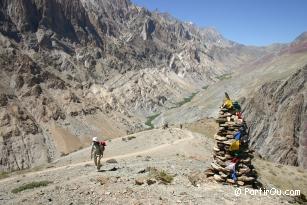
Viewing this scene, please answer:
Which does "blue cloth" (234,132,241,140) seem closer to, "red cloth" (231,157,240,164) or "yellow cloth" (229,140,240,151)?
"yellow cloth" (229,140,240,151)

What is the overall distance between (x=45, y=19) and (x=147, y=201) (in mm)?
162498

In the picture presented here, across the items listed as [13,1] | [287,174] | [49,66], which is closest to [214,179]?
[287,174]

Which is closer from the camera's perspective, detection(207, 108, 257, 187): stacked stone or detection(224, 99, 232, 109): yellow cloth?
detection(207, 108, 257, 187): stacked stone

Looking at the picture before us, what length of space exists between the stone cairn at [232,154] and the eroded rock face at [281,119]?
69.9 metres

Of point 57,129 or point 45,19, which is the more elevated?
point 45,19

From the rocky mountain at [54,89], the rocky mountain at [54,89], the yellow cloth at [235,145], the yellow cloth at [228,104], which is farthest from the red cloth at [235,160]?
the rocky mountain at [54,89]

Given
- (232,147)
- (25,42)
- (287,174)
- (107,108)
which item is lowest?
(287,174)

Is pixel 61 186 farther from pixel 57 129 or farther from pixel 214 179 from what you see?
pixel 57 129

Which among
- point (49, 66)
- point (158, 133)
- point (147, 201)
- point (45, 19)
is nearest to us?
point (147, 201)

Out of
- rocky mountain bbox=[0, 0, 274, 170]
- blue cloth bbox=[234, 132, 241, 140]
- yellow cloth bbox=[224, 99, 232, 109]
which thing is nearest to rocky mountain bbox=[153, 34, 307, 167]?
rocky mountain bbox=[0, 0, 274, 170]

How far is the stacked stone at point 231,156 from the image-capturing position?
62.7ft

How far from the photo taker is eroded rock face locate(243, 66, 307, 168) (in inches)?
3548

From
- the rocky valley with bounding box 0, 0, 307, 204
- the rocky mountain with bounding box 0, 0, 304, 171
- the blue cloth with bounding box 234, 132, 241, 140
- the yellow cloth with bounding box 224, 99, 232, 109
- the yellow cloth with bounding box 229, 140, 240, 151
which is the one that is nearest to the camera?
the yellow cloth with bounding box 229, 140, 240, 151

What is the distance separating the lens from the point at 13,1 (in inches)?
6078
